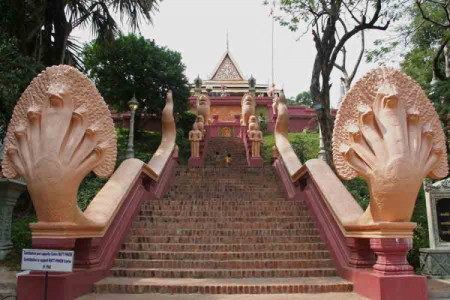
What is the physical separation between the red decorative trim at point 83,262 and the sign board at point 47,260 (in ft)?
2.46

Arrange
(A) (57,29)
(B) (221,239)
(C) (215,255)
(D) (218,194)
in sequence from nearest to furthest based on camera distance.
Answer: (C) (215,255) → (B) (221,239) → (D) (218,194) → (A) (57,29)

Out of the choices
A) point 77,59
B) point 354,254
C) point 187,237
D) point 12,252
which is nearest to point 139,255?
point 187,237

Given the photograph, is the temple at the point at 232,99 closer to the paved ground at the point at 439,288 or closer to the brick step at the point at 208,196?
the brick step at the point at 208,196

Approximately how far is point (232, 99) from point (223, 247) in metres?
22.3

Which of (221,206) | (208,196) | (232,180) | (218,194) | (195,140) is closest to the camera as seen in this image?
(221,206)

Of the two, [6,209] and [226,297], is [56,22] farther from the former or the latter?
[226,297]

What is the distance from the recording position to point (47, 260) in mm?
4395

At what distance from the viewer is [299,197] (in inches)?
357

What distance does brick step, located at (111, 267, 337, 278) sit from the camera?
630 cm

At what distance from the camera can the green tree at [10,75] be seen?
7.76 m

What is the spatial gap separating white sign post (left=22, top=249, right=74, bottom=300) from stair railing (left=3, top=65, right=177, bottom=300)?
0.75m

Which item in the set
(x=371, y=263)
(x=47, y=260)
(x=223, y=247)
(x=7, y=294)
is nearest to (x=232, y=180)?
(x=223, y=247)

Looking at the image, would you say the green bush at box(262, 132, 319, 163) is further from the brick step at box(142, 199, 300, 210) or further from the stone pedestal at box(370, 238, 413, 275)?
the stone pedestal at box(370, 238, 413, 275)

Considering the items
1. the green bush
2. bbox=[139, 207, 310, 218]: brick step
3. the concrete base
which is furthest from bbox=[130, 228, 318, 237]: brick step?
the green bush
